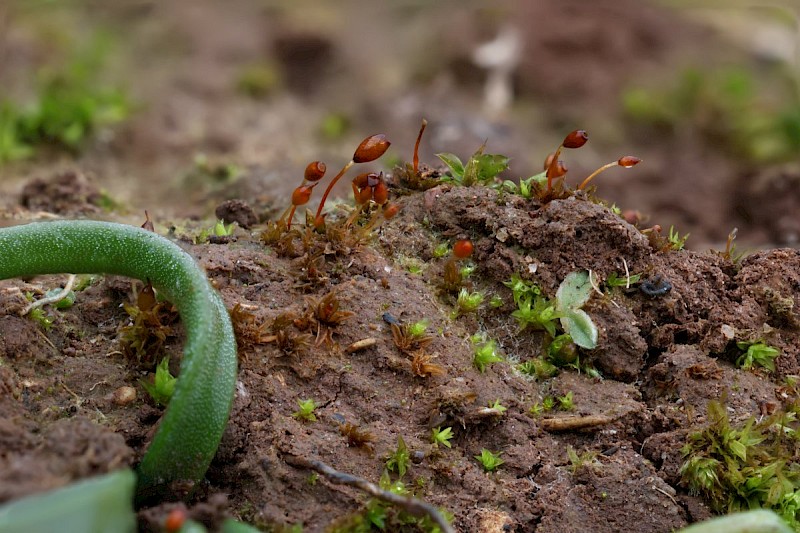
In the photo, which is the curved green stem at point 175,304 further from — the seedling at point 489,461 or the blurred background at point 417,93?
the blurred background at point 417,93

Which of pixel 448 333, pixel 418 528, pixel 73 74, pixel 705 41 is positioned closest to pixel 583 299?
pixel 448 333

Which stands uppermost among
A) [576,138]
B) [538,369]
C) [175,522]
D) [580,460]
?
[576,138]

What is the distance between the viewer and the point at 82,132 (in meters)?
6.53

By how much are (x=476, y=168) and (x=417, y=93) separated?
13.6 ft

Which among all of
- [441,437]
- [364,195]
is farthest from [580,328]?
[364,195]

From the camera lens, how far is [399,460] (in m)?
2.96

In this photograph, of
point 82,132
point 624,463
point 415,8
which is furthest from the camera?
point 415,8

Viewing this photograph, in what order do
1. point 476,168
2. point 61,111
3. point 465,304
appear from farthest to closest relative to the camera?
point 61,111 → point 476,168 → point 465,304

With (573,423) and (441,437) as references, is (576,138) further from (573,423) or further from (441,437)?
(441,437)

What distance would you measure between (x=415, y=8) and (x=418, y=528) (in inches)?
301

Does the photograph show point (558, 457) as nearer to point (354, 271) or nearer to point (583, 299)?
point (583, 299)

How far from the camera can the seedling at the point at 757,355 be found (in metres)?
3.47

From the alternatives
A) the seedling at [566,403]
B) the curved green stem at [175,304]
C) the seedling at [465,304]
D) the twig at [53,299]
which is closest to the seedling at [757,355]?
the seedling at [566,403]

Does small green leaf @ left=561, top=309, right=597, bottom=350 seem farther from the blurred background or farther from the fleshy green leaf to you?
the blurred background
